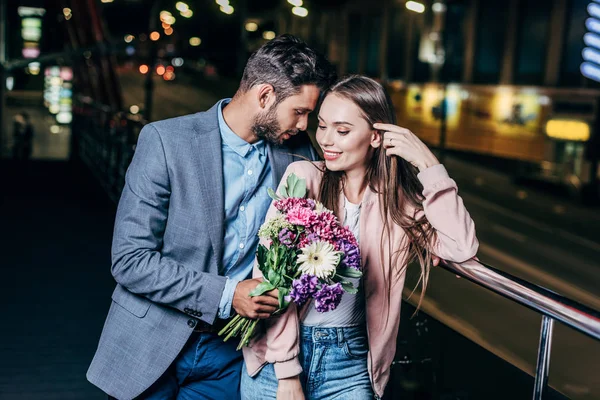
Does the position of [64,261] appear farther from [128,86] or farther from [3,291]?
[128,86]

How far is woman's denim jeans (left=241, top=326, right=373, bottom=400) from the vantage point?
2.32m

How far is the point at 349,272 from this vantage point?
2.13 meters

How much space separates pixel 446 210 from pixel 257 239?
2.15ft

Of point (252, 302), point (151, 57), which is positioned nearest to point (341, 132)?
point (252, 302)

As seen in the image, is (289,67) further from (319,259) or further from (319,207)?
(319,259)

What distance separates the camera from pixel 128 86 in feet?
173

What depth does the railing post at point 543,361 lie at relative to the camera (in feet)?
7.52

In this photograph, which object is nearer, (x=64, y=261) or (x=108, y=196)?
(x=64, y=261)

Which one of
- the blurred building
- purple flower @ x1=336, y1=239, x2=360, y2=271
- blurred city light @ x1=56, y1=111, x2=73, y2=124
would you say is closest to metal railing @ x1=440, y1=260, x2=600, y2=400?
purple flower @ x1=336, y1=239, x2=360, y2=271

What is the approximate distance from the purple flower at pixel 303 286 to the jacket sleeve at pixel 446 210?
46cm

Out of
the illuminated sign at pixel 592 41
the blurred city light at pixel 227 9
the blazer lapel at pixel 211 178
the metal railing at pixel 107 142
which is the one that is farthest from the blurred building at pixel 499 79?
the blazer lapel at pixel 211 178

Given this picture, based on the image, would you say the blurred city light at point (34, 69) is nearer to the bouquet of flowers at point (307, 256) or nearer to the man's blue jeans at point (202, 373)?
the man's blue jeans at point (202, 373)

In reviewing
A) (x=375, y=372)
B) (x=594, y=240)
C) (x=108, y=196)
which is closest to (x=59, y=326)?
(x=375, y=372)

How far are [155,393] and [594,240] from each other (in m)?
19.8
